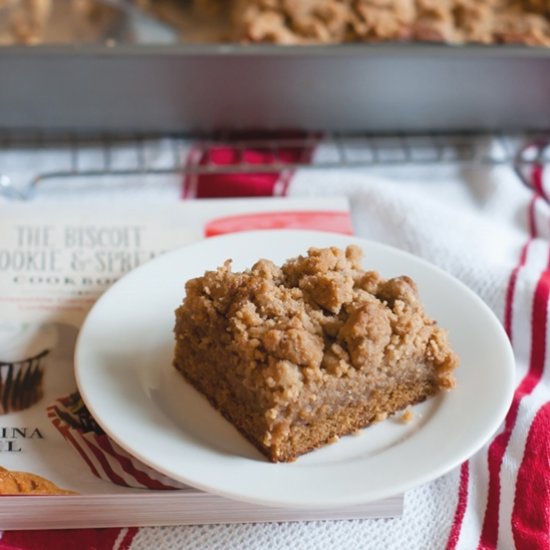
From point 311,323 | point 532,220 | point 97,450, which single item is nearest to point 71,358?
point 97,450

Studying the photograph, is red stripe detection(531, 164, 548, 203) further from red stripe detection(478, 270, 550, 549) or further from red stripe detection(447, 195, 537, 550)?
red stripe detection(478, 270, 550, 549)

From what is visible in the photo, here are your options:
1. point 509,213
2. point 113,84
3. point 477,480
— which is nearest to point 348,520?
point 477,480

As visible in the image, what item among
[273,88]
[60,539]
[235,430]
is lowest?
[60,539]

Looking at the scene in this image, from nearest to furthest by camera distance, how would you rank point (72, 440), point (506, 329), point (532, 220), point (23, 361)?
point (72, 440)
point (23, 361)
point (506, 329)
point (532, 220)

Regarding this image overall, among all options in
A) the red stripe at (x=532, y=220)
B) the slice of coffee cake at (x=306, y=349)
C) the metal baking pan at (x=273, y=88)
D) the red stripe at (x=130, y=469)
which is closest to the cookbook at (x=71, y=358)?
the red stripe at (x=130, y=469)

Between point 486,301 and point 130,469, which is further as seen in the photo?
point 486,301

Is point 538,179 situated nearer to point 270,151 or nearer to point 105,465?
point 270,151

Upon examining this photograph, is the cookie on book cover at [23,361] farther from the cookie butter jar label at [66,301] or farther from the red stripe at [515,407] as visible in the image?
the red stripe at [515,407]
